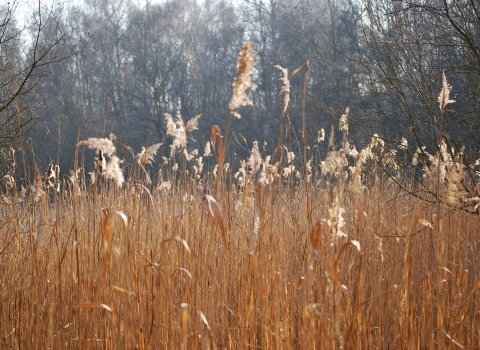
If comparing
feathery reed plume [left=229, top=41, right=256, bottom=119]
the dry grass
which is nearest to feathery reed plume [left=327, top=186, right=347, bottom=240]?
the dry grass

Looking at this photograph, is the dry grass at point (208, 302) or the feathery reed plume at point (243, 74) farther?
the dry grass at point (208, 302)

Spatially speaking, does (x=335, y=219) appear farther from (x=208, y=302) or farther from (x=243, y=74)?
(x=208, y=302)

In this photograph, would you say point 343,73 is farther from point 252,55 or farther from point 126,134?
point 252,55

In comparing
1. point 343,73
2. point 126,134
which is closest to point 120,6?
point 126,134

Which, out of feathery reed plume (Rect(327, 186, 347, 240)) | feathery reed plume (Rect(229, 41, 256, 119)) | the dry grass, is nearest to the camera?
feathery reed plume (Rect(327, 186, 347, 240))

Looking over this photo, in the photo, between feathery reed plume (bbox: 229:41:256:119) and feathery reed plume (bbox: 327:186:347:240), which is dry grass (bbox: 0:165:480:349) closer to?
feathery reed plume (bbox: 327:186:347:240)

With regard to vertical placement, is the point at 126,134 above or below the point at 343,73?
below

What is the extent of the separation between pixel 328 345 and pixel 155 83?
1944 centimetres

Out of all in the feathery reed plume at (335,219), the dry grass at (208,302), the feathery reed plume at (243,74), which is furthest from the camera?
the dry grass at (208,302)

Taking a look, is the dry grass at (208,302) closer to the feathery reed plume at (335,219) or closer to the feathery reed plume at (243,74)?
Answer: the feathery reed plume at (335,219)

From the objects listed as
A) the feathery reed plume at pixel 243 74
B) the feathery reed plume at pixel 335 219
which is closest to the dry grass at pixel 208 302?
the feathery reed plume at pixel 335 219

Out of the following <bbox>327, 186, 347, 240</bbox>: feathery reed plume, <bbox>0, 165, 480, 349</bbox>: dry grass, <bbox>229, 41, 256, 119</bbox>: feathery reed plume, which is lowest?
→ <bbox>0, 165, 480, 349</bbox>: dry grass

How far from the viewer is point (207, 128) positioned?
20844mm

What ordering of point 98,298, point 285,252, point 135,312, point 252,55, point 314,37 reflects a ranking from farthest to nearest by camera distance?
point 314,37, point 285,252, point 98,298, point 135,312, point 252,55
